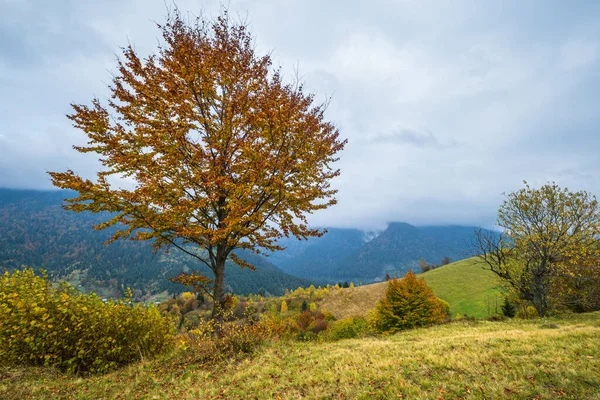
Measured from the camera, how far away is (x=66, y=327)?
27.8 ft

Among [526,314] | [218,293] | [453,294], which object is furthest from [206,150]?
[453,294]

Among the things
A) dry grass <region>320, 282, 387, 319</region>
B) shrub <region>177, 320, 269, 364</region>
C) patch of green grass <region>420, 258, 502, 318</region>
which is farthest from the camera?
dry grass <region>320, 282, 387, 319</region>

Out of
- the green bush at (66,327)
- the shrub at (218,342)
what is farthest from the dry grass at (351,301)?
the green bush at (66,327)

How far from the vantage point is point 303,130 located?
400 inches

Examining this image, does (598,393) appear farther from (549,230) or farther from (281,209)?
(549,230)

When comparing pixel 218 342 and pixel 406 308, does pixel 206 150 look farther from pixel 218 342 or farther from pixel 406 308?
pixel 406 308

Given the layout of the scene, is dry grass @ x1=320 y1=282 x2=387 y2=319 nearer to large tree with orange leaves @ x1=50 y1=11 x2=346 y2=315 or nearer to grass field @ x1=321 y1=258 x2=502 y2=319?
grass field @ x1=321 y1=258 x2=502 y2=319

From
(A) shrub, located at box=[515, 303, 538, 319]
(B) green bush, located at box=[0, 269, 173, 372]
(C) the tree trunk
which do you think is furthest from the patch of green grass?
(B) green bush, located at box=[0, 269, 173, 372]

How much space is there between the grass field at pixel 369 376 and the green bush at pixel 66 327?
0.72 meters

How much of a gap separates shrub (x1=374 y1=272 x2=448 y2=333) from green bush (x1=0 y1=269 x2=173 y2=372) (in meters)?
27.6

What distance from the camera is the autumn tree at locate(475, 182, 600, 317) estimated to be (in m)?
20.6

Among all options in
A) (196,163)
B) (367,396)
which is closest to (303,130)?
(196,163)

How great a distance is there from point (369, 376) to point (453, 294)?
2962 inches

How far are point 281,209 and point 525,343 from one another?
32.4 ft
